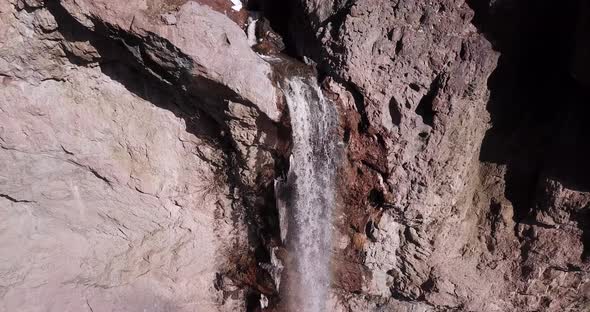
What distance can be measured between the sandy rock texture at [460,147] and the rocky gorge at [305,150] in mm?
17

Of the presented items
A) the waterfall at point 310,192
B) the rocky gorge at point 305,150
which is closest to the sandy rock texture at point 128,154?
the rocky gorge at point 305,150

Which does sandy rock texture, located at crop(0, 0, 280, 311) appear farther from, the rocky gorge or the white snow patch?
the white snow patch

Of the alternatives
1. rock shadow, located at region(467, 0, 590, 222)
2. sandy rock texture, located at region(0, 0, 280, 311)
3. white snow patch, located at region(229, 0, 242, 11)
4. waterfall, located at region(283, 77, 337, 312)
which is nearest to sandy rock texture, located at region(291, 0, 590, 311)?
rock shadow, located at region(467, 0, 590, 222)

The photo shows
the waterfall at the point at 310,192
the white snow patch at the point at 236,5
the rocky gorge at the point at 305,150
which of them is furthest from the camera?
the white snow patch at the point at 236,5

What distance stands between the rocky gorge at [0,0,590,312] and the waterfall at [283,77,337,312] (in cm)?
2

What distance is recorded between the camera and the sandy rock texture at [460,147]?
3.87m

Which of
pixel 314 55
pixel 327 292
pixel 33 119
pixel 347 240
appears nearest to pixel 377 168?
pixel 347 240

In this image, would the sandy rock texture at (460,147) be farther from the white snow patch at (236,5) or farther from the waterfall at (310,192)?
the white snow patch at (236,5)

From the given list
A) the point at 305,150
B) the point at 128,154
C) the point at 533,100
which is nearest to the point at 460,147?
the point at 533,100

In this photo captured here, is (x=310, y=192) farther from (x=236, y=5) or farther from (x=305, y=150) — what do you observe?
(x=236, y=5)

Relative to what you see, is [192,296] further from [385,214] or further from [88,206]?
[385,214]

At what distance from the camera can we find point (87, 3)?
11.4 ft

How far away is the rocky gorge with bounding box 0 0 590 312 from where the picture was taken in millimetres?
3789

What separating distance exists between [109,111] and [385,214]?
266cm
